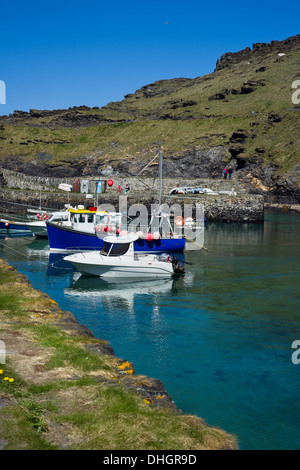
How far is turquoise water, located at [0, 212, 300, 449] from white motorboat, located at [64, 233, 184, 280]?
77cm

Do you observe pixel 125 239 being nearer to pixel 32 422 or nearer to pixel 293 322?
pixel 293 322

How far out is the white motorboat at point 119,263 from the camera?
26.8m

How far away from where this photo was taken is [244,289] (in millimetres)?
25656

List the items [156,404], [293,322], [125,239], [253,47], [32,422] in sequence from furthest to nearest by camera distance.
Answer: [253,47], [125,239], [293,322], [156,404], [32,422]

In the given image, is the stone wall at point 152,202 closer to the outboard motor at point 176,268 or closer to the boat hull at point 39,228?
the boat hull at point 39,228

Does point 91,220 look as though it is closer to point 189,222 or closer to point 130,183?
point 189,222

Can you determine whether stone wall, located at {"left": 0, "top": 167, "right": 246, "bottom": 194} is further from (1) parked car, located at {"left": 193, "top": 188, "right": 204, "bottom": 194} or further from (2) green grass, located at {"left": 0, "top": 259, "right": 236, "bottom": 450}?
(2) green grass, located at {"left": 0, "top": 259, "right": 236, "bottom": 450}

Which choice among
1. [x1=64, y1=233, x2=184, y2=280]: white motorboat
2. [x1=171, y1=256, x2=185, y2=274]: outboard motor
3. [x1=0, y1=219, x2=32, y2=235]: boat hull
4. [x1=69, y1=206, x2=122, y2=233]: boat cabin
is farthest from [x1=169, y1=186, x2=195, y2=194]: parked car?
[x1=64, y1=233, x2=184, y2=280]: white motorboat

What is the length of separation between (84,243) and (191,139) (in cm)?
7196

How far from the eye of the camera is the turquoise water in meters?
11.9

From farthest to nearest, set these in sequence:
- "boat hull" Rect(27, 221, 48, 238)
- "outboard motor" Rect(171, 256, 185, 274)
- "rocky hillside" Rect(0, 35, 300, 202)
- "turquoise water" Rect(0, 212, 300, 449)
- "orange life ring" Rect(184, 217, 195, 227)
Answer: "rocky hillside" Rect(0, 35, 300, 202)
"boat hull" Rect(27, 221, 48, 238)
"orange life ring" Rect(184, 217, 195, 227)
"outboard motor" Rect(171, 256, 185, 274)
"turquoise water" Rect(0, 212, 300, 449)
